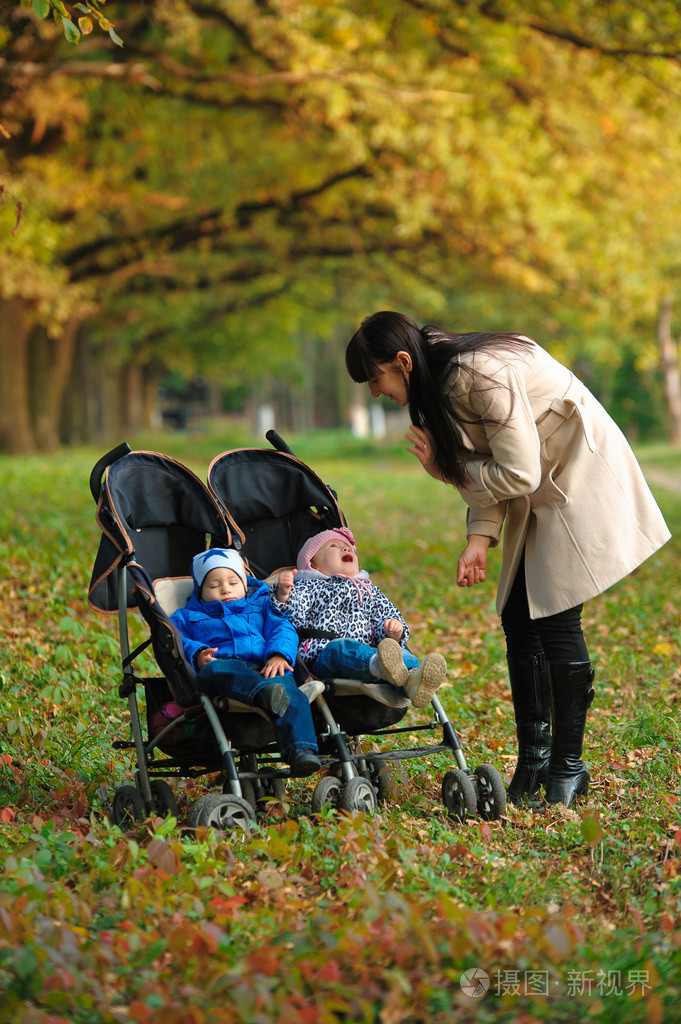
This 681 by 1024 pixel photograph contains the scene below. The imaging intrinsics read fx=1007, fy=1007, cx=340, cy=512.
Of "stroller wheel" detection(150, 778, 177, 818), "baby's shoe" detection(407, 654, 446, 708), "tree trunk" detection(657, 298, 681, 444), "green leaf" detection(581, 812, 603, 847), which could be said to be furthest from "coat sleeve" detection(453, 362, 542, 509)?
"tree trunk" detection(657, 298, 681, 444)

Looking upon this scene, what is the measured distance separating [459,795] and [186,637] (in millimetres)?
1295

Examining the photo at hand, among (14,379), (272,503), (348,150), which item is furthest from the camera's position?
(14,379)

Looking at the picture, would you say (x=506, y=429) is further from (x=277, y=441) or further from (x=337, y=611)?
(x=277, y=441)

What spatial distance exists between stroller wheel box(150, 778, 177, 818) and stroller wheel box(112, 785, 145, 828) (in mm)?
Answer: 81

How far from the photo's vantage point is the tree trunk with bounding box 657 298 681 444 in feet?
107

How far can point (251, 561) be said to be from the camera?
4.88 m

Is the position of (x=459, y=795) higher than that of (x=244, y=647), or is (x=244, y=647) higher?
(x=244, y=647)

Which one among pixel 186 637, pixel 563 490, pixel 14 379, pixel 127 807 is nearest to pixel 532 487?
pixel 563 490

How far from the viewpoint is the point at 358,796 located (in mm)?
3904

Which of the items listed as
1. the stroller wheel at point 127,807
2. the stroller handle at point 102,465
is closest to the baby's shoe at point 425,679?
the stroller wheel at point 127,807

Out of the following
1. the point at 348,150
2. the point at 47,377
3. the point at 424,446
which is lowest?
the point at 424,446

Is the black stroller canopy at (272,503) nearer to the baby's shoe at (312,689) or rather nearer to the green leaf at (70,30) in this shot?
the baby's shoe at (312,689)

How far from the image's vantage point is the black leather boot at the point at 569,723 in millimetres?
4211

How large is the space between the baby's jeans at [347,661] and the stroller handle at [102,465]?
1.16 meters
